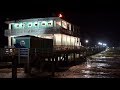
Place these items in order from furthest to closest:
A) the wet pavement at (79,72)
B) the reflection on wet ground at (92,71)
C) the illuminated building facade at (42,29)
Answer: the illuminated building facade at (42,29) < the reflection on wet ground at (92,71) < the wet pavement at (79,72)

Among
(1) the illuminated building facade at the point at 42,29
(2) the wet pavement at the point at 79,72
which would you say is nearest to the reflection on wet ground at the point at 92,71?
(2) the wet pavement at the point at 79,72

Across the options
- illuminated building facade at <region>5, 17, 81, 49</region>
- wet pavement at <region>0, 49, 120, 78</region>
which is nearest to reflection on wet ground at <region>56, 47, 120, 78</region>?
wet pavement at <region>0, 49, 120, 78</region>

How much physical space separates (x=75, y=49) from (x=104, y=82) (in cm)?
3562

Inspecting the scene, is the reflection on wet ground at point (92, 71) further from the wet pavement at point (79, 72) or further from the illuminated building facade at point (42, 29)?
the illuminated building facade at point (42, 29)

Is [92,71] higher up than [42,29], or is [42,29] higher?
[42,29]

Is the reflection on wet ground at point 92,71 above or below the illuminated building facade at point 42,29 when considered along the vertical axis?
below

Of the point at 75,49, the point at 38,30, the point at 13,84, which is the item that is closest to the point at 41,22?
the point at 38,30

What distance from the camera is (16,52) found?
27922 millimetres

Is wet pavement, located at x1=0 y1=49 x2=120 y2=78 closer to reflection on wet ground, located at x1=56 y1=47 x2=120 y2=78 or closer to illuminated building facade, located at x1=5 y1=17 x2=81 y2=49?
reflection on wet ground, located at x1=56 y1=47 x2=120 y2=78

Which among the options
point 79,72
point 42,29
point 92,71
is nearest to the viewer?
point 79,72

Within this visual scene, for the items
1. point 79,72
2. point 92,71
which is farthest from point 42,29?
point 79,72

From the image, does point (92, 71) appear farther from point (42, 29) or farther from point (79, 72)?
point (42, 29)

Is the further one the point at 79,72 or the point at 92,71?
the point at 92,71

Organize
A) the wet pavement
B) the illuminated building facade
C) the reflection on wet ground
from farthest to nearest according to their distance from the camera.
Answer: the illuminated building facade, the reflection on wet ground, the wet pavement
